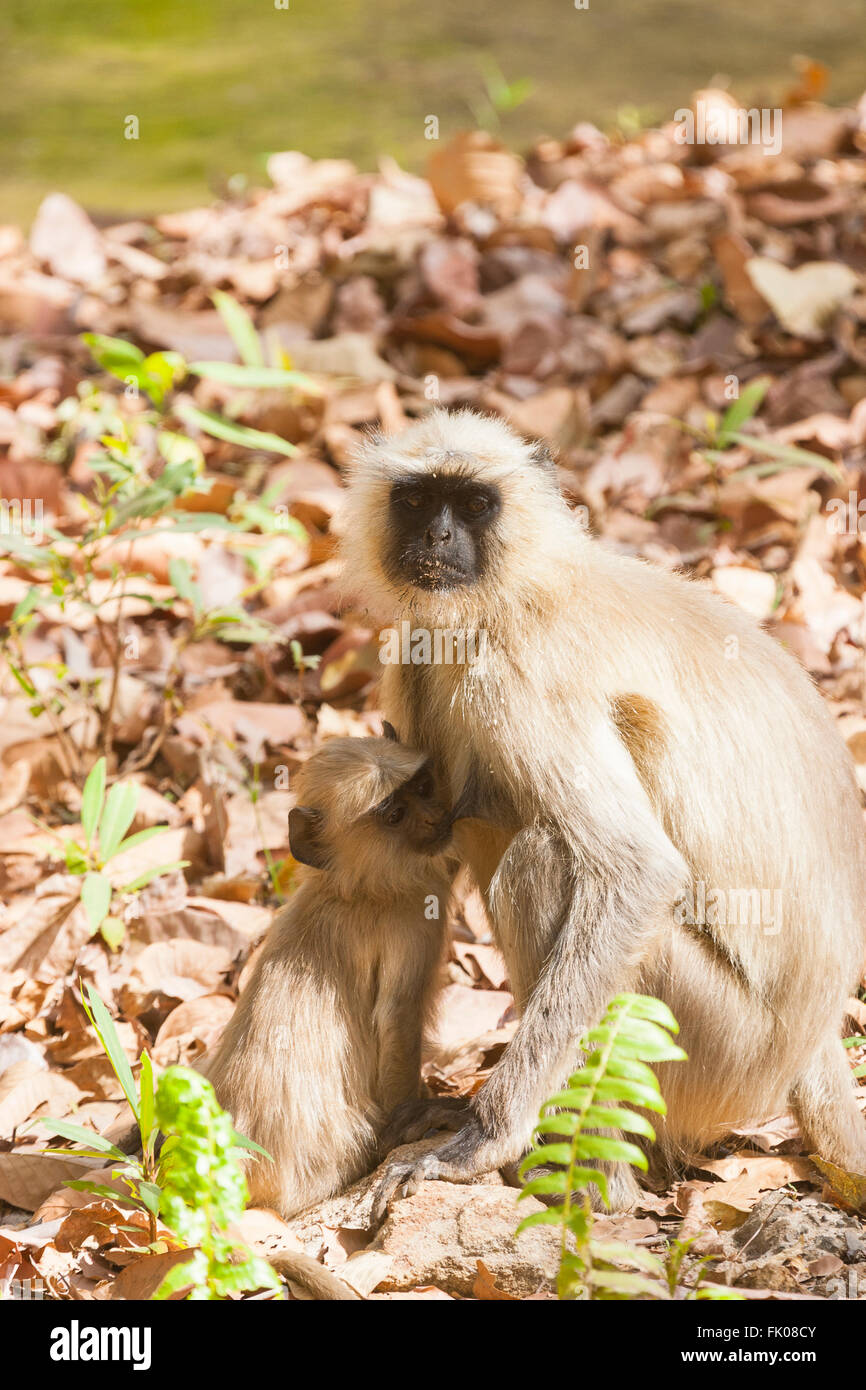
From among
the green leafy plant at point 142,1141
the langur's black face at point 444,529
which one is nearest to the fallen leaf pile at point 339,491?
the green leafy plant at point 142,1141

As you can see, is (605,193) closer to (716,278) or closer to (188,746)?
(716,278)

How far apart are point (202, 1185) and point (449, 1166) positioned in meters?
0.94

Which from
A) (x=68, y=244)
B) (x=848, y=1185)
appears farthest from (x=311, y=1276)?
(x=68, y=244)

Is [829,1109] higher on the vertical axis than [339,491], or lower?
lower

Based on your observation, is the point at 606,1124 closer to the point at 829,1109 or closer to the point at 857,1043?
the point at 829,1109

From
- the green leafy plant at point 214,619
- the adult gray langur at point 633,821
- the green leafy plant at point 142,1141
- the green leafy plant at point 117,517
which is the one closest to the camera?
the green leafy plant at point 142,1141

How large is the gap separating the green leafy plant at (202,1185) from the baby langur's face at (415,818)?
50.0 inches

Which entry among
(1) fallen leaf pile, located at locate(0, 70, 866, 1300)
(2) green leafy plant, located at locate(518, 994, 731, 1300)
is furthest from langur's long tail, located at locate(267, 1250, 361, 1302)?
(2) green leafy plant, located at locate(518, 994, 731, 1300)

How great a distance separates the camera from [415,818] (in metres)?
3.96

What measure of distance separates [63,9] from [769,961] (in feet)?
43.1

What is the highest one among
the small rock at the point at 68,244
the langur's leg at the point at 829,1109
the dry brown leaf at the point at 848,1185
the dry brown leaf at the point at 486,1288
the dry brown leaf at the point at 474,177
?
the dry brown leaf at the point at 474,177

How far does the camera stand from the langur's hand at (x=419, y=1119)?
3.91 meters

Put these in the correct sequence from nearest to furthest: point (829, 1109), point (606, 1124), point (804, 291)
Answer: point (606, 1124), point (829, 1109), point (804, 291)

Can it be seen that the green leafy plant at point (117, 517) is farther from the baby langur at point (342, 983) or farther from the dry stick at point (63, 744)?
the baby langur at point (342, 983)
